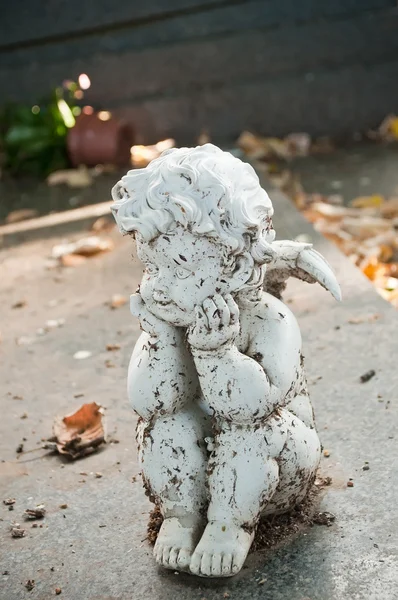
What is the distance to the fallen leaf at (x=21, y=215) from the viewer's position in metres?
6.09

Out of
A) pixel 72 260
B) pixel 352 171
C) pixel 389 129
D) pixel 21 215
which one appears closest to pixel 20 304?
pixel 72 260

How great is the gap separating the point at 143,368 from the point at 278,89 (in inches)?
222

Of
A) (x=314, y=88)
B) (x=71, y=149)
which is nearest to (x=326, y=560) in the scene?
(x=71, y=149)

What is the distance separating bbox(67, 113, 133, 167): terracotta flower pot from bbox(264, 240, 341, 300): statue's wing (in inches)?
181

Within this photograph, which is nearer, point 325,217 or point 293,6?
point 325,217

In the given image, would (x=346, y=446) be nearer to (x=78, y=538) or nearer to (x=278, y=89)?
(x=78, y=538)

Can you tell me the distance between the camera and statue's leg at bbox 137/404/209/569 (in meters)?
2.35

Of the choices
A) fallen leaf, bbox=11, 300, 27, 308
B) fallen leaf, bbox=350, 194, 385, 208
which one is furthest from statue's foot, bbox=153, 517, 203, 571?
fallen leaf, bbox=350, 194, 385, 208

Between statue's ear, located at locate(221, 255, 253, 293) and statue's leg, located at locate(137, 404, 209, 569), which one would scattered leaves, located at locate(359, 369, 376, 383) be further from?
statue's ear, located at locate(221, 255, 253, 293)

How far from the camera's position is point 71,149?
7020mm

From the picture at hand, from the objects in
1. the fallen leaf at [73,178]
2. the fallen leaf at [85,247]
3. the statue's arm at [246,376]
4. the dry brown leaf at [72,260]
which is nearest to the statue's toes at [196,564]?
the statue's arm at [246,376]

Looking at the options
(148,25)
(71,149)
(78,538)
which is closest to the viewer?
(78,538)

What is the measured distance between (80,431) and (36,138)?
4244 mm

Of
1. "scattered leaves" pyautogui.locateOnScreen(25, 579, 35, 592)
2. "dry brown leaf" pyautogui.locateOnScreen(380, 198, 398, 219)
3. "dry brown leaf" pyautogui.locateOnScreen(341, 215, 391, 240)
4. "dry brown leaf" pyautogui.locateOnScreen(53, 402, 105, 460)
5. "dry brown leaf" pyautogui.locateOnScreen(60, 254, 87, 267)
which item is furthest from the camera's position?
"dry brown leaf" pyautogui.locateOnScreen(380, 198, 398, 219)
